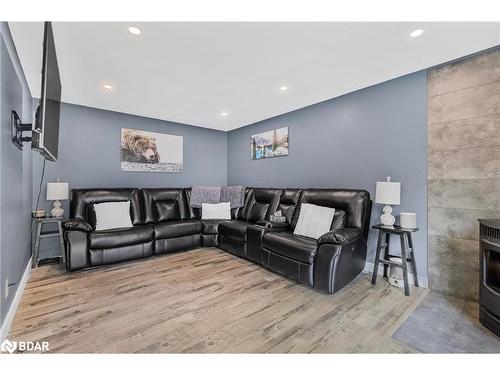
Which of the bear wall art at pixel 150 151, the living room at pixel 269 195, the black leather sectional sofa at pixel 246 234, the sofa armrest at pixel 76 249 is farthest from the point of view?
the bear wall art at pixel 150 151

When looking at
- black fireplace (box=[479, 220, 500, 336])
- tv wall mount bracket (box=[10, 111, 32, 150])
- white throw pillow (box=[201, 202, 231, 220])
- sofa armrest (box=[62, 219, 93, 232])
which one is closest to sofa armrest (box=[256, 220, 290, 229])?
white throw pillow (box=[201, 202, 231, 220])

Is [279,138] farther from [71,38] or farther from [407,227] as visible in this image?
[71,38]

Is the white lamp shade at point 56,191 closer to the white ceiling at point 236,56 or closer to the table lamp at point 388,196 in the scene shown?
the white ceiling at point 236,56

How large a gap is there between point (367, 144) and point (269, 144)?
6.12ft

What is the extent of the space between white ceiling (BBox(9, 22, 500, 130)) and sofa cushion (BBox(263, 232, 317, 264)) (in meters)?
1.90

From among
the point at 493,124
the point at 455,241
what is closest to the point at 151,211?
the point at 455,241

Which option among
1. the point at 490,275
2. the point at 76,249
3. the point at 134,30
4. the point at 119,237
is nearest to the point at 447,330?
the point at 490,275

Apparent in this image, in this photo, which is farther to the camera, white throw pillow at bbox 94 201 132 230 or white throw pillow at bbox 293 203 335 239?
white throw pillow at bbox 94 201 132 230

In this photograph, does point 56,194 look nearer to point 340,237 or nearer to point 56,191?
point 56,191

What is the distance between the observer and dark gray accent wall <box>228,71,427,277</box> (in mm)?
2572

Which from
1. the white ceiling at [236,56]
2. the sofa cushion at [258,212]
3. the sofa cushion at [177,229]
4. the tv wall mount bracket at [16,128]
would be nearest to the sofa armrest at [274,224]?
the sofa cushion at [258,212]

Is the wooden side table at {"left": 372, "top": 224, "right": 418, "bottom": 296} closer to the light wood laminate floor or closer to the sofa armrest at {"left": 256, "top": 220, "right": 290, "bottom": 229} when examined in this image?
the light wood laminate floor

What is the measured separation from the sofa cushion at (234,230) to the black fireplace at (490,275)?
2457 millimetres

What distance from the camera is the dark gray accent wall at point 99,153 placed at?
11.6 ft
